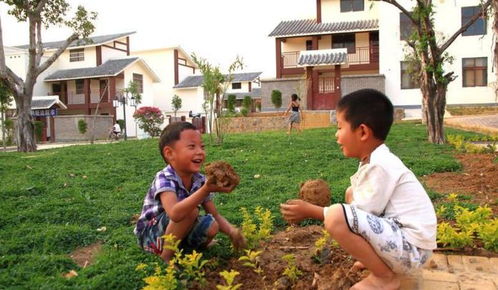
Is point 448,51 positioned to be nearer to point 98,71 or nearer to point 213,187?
point 213,187

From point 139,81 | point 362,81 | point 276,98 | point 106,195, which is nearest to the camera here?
point 106,195

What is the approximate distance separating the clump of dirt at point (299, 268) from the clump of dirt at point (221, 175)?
570 mm

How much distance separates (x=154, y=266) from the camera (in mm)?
2801

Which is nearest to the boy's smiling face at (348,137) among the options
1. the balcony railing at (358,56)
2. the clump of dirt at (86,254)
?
the clump of dirt at (86,254)

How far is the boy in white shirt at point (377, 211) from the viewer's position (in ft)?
6.92

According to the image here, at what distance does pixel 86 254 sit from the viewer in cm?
334

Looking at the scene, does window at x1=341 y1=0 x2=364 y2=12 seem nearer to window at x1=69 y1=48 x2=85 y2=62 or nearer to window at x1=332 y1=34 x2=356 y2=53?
window at x1=332 y1=34 x2=356 y2=53

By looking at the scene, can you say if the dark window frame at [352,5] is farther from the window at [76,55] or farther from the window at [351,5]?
the window at [76,55]

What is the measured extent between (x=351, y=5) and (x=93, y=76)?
21163mm

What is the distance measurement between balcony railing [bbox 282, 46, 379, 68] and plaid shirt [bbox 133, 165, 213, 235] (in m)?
26.6

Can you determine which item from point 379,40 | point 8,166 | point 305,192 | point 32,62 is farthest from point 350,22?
point 305,192

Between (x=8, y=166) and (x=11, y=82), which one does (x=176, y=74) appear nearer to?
(x=11, y=82)

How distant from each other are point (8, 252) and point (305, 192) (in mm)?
2178

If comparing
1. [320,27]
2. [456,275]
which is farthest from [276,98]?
[456,275]
